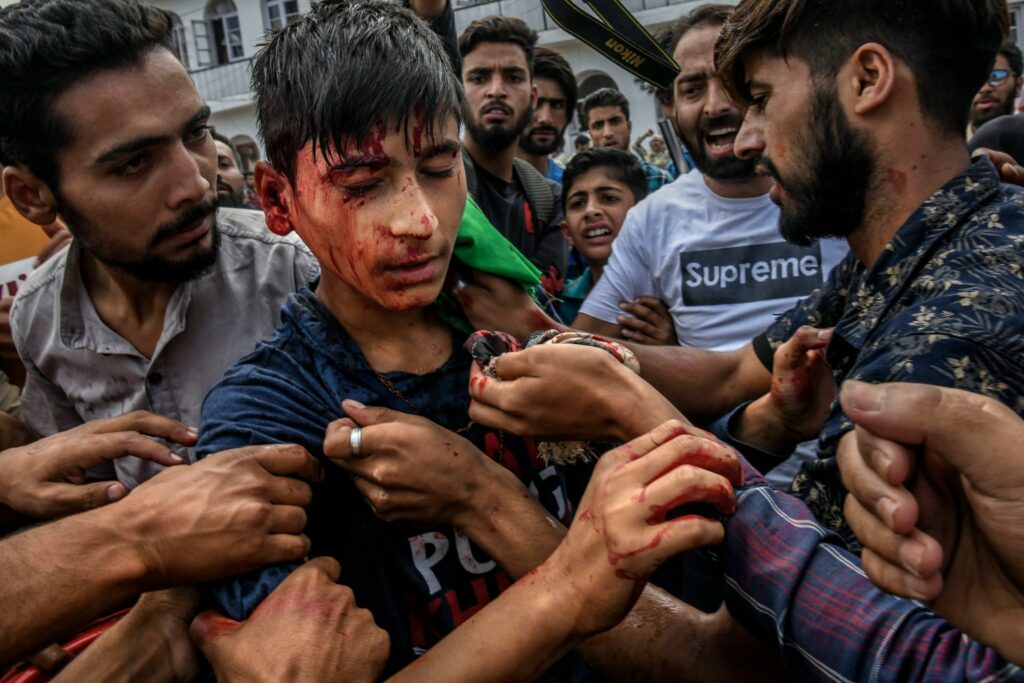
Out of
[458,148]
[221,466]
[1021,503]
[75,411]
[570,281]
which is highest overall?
[458,148]

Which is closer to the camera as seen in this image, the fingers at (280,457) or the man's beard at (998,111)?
the fingers at (280,457)

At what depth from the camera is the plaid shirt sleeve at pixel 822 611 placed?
1381mm

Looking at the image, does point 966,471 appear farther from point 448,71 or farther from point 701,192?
point 701,192

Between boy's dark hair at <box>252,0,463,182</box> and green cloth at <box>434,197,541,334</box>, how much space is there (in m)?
0.26

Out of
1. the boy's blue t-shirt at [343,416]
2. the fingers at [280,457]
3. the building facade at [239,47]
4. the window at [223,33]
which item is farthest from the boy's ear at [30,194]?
the window at [223,33]

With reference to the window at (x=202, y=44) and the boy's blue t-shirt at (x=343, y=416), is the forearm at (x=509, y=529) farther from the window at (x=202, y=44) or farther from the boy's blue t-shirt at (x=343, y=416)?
the window at (x=202, y=44)

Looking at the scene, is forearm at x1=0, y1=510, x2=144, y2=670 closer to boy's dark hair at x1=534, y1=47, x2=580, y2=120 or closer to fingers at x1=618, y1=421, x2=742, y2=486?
fingers at x1=618, y1=421, x2=742, y2=486

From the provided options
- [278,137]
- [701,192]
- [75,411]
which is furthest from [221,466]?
[701,192]

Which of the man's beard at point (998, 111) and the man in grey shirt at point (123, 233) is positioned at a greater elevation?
the man in grey shirt at point (123, 233)

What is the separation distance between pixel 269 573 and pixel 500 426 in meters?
0.56

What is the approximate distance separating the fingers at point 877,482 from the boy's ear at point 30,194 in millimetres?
2307

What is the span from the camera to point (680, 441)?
146 centimetres

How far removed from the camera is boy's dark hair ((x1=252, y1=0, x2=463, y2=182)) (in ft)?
5.86

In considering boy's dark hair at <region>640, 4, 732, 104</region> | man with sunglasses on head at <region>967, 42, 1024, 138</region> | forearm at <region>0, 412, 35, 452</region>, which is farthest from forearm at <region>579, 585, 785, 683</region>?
man with sunglasses on head at <region>967, 42, 1024, 138</region>
